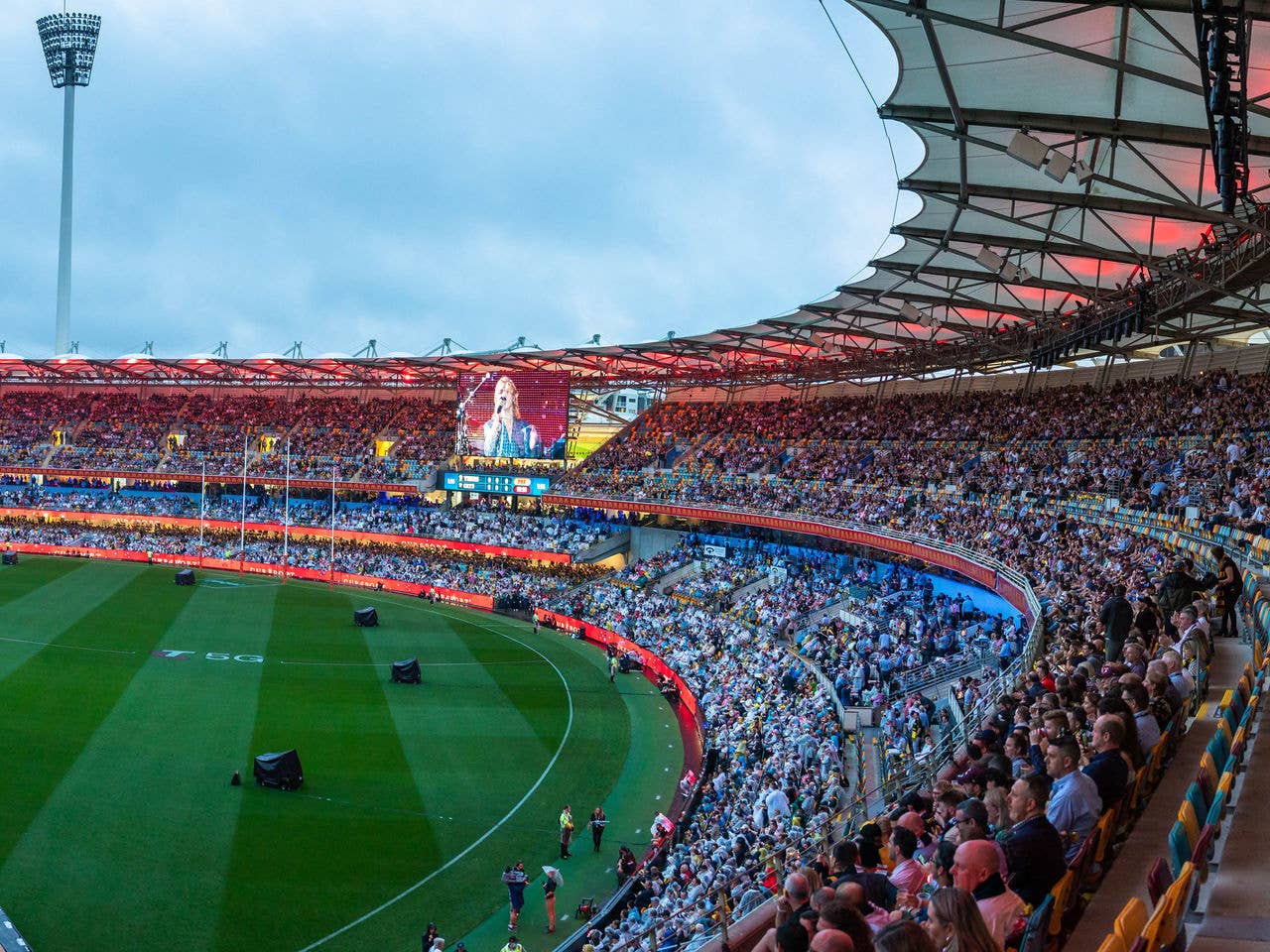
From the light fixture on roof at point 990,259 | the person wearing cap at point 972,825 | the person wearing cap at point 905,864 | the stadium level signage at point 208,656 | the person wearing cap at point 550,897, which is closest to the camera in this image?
the person wearing cap at point 972,825

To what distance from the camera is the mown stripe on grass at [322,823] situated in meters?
16.3

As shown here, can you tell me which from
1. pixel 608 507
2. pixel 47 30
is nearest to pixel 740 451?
pixel 608 507

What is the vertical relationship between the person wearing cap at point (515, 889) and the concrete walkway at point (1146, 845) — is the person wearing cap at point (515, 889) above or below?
below

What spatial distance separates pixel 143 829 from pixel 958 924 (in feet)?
62.8

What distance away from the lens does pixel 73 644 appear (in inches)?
1357

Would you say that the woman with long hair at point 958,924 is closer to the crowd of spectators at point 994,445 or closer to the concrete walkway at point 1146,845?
the concrete walkway at point 1146,845

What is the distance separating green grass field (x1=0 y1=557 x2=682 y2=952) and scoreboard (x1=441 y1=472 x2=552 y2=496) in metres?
14.9

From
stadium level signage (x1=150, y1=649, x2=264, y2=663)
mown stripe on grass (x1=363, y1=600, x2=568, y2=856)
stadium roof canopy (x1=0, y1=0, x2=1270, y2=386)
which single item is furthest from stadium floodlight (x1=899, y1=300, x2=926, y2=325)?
stadium level signage (x1=150, y1=649, x2=264, y2=663)

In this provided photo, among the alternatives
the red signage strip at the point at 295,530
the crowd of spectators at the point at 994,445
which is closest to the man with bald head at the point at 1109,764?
the crowd of spectators at the point at 994,445

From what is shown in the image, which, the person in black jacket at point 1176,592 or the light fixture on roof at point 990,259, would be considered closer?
the person in black jacket at point 1176,592

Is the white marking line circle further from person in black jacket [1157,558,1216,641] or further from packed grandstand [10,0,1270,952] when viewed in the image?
person in black jacket [1157,558,1216,641]

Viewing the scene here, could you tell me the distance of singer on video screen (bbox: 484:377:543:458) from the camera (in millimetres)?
55594

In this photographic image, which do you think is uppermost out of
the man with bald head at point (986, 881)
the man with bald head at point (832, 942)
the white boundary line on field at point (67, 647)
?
the man with bald head at point (832, 942)

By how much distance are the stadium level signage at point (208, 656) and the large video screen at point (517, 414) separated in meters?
23.9
